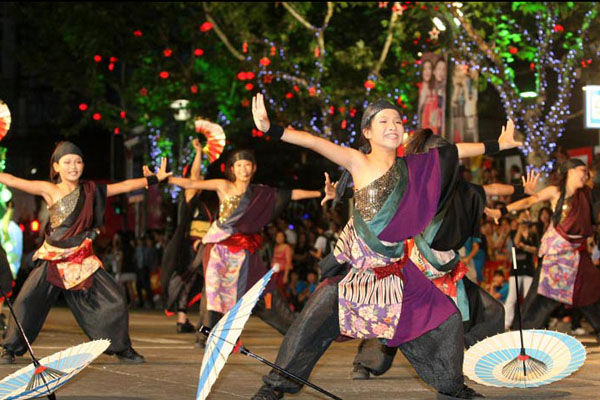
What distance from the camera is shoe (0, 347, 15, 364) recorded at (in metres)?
9.02

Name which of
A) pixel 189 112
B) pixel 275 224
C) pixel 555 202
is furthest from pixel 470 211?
pixel 189 112

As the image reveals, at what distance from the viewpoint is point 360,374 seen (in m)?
8.07

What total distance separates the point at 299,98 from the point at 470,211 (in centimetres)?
1547

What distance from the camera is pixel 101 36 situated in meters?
27.5

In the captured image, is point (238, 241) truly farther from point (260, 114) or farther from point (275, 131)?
point (260, 114)

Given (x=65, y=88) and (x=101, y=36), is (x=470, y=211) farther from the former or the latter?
(x=65, y=88)

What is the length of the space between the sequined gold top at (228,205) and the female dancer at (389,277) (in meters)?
4.12

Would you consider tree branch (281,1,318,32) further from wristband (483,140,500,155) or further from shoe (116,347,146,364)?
wristband (483,140,500,155)

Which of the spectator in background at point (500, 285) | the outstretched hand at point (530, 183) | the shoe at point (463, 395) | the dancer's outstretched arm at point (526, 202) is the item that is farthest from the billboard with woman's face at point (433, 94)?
the shoe at point (463, 395)

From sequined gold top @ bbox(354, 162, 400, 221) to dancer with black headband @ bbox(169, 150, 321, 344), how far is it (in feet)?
13.6

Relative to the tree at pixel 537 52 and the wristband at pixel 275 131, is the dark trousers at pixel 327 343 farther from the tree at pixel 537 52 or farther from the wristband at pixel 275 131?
the tree at pixel 537 52

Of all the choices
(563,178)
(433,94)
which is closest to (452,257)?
(563,178)

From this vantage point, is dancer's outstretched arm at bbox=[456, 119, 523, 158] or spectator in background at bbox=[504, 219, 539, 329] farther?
spectator in background at bbox=[504, 219, 539, 329]

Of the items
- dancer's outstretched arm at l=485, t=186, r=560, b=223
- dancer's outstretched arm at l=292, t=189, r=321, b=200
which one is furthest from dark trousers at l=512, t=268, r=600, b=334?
dancer's outstretched arm at l=292, t=189, r=321, b=200
